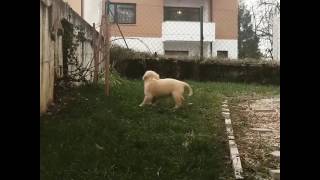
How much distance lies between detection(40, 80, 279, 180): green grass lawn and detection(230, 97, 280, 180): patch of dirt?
0.48ft

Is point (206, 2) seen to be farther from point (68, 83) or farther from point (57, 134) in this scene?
point (57, 134)

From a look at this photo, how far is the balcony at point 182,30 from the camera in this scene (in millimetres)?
14805

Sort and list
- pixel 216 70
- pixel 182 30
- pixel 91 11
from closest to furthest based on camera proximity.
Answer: pixel 216 70, pixel 91 11, pixel 182 30

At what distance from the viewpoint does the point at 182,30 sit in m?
15.0

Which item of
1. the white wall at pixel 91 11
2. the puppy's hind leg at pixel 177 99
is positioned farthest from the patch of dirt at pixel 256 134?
the white wall at pixel 91 11

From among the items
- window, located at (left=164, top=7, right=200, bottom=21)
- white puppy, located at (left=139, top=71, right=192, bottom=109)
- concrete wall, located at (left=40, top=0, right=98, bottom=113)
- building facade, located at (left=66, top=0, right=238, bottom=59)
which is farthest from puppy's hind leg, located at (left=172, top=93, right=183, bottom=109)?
window, located at (left=164, top=7, right=200, bottom=21)

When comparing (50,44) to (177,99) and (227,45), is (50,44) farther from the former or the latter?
(227,45)

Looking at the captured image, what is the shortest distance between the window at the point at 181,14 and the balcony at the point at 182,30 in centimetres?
63

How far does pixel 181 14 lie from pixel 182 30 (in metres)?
1.77

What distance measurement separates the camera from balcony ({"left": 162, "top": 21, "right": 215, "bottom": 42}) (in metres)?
14.8

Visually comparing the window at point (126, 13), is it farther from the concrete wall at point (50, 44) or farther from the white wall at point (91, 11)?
the concrete wall at point (50, 44)

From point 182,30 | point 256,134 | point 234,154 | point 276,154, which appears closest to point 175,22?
point 182,30

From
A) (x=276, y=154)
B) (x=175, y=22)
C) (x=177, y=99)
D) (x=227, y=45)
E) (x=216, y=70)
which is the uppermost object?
(x=175, y=22)

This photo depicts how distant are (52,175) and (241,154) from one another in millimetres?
1331
